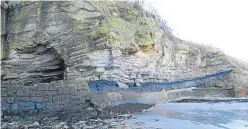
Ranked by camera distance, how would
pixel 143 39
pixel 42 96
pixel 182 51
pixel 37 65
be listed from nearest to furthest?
pixel 42 96
pixel 37 65
pixel 143 39
pixel 182 51

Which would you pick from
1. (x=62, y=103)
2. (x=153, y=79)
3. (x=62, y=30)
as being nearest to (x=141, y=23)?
(x=153, y=79)

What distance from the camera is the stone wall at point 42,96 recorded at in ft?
35.8

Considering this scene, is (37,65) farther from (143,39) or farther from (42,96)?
(143,39)

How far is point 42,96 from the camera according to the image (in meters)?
11.1

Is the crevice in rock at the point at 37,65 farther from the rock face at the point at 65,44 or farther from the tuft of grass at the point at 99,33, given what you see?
the tuft of grass at the point at 99,33

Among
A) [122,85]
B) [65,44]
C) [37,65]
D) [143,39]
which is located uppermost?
[143,39]

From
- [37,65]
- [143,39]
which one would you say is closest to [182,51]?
[143,39]

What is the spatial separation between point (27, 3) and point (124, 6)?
556 centimetres

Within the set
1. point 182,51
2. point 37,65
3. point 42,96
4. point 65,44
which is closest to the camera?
point 42,96

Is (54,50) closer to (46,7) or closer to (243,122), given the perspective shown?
(46,7)

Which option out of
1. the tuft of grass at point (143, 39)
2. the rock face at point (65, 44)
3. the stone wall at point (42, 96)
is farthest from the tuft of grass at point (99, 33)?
the tuft of grass at point (143, 39)

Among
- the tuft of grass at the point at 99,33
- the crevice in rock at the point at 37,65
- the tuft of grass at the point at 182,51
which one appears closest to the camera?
the tuft of grass at the point at 99,33

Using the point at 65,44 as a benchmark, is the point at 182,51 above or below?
above

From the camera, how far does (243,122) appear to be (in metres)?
10.6
